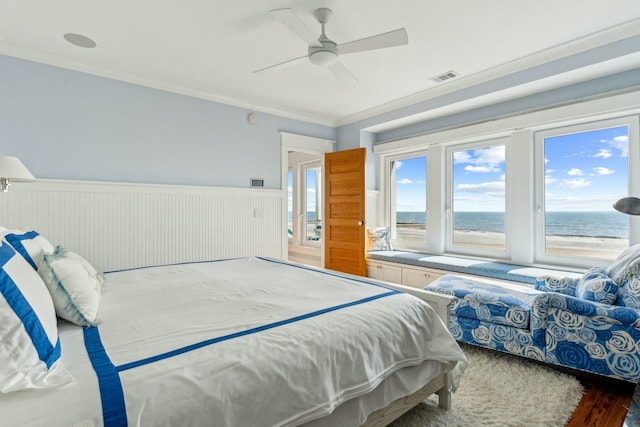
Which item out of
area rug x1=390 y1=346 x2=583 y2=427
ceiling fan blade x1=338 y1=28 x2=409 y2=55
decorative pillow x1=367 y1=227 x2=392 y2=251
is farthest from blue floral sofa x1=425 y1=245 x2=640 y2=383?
decorative pillow x1=367 y1=227 x2=392 y2=251

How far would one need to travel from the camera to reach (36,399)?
79 centimetres

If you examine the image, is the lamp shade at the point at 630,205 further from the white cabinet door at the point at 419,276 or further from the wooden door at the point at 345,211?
the wooden door at the point at 345,211

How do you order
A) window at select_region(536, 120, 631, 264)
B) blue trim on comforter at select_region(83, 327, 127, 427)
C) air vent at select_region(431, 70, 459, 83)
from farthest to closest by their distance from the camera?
air vent at select_region(431, 70, 459, 83) < window at select_region(536, 120, 631, 264) < blue trim on comforter at select_region(83, 327, 127, 427)

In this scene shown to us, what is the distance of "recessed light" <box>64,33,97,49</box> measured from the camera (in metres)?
2.64

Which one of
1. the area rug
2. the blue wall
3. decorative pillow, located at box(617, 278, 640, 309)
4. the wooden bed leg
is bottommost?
the area rug

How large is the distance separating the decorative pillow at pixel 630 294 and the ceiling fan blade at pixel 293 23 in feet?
8.32

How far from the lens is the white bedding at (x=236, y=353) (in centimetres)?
84

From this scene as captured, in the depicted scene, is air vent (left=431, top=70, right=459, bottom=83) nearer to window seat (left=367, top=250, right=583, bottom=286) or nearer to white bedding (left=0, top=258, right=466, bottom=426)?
window seat (left=367, top=250, right=583, bottom=286)

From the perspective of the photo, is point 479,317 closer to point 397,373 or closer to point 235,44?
point 397,373

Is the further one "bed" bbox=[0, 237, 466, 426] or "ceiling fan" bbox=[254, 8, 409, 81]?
"ceiling fan" bbox=[254, 8, 409, 81]

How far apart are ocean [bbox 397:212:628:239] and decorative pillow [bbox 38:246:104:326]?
4.05m

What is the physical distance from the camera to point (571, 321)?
2027mm

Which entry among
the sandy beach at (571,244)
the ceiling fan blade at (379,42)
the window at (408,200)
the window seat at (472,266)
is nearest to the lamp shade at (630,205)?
the ceiling fan blade at (379,42)

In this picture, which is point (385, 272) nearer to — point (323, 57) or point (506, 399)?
point (506, 399)
